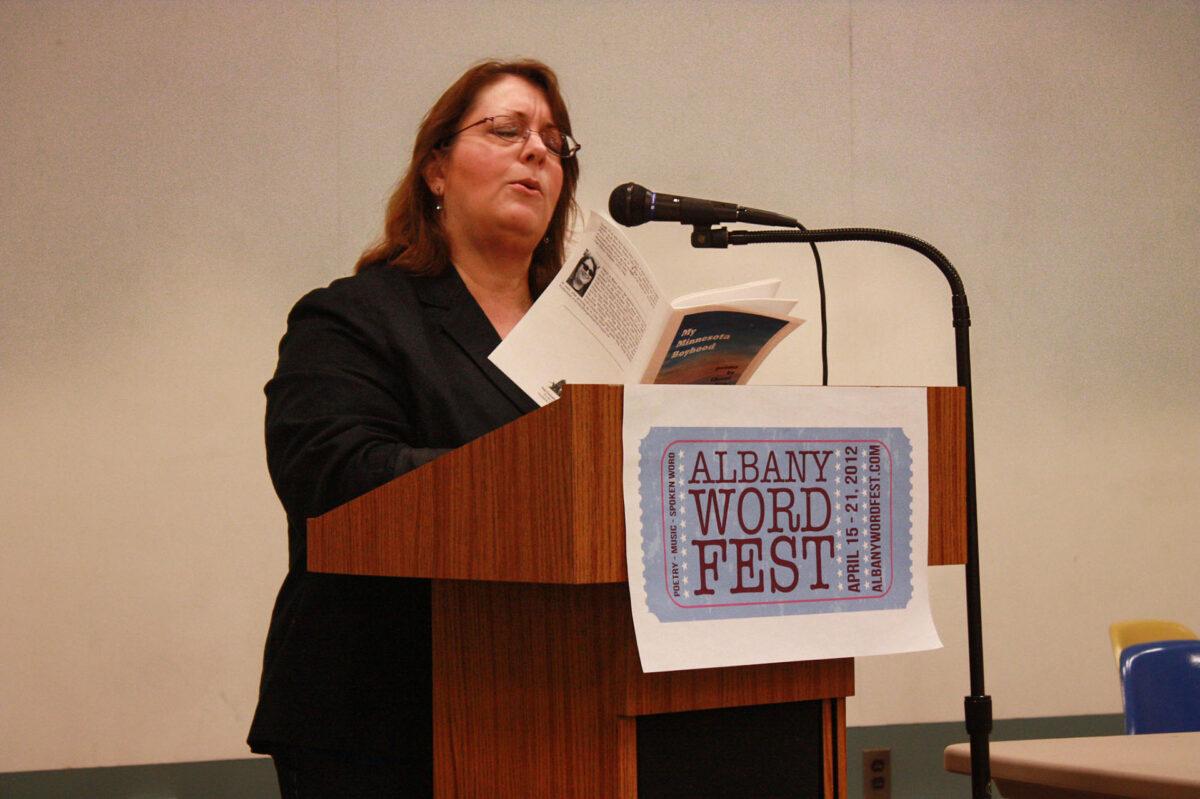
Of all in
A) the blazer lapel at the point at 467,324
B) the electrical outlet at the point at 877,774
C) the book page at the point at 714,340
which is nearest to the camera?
the book page at the point at 714,340

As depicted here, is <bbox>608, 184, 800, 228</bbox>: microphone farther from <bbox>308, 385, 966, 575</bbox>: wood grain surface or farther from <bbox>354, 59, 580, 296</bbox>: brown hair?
<bbox>354, 59, 580, 296</bbox>: brown hair

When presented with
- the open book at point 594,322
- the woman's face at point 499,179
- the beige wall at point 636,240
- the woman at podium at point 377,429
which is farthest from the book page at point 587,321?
the beige wall at point 636,240

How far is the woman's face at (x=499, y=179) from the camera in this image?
177 centimetres

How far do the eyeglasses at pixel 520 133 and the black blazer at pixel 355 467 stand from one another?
1.25 feet

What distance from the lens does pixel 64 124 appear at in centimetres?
332

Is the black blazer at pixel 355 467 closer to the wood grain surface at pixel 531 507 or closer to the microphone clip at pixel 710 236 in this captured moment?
the wood grain surface at pixel 531 507

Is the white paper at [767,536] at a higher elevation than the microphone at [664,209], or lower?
lower

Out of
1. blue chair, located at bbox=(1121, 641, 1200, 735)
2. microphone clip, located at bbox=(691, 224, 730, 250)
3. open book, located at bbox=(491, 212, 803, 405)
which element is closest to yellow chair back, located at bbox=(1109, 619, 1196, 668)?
blue chair, located at bbox=(1121, 641, 1200, 735)

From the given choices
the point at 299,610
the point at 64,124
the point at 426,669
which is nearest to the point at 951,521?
the point at 426,669

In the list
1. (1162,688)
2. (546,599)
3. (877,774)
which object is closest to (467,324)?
(546,599)

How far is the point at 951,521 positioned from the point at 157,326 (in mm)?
2767

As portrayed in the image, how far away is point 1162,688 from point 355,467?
1510 millimetres

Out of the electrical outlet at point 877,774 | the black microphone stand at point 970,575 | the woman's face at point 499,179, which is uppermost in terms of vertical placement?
the woman's face at point 499,179

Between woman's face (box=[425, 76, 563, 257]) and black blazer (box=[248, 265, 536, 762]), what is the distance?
0.27 metres
